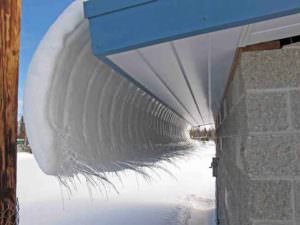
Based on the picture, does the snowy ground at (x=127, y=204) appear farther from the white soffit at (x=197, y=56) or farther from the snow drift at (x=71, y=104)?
the white soffit at (x=197, y=56)

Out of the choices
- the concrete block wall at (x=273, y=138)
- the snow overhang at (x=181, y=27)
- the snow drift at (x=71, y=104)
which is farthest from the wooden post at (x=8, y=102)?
the concrete block wall at (x=273, y=138)

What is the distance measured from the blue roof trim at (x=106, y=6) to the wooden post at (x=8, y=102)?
0.88 metres

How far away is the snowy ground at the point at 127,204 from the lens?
832 centimetres

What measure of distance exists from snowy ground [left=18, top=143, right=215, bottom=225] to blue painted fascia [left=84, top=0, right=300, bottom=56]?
3701mm

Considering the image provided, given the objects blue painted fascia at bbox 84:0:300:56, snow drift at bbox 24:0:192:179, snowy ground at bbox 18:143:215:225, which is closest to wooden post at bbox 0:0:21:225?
snow drift at bbox 24:0:192:179

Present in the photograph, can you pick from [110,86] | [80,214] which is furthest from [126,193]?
[110,86]

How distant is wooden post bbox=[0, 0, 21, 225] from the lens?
2.25 metres

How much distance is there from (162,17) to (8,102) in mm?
1282

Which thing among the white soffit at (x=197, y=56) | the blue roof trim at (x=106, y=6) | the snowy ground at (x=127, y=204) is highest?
the blue roof trim at (x=106, y=6)

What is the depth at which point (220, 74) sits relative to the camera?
8.52 ft

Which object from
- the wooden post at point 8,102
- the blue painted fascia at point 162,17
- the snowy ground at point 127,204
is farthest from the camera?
the snowy ground at point 127,204

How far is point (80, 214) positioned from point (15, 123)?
24.2ft

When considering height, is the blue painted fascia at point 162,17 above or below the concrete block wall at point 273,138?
above

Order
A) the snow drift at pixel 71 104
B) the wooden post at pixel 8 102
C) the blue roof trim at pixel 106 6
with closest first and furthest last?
1. the blue roof trim at pixel 106 6
2. the snow drift at pixel 71 104
3. the wooden post at pixel 8 102
